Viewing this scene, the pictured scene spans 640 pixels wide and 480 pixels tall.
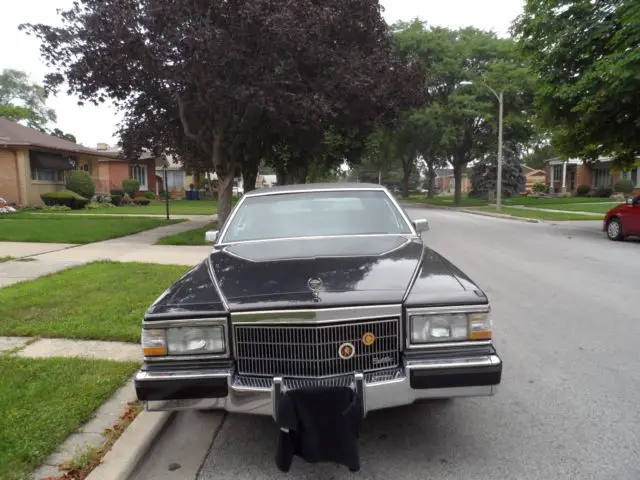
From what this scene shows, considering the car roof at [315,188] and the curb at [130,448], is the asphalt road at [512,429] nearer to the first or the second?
the curb at [130,448]

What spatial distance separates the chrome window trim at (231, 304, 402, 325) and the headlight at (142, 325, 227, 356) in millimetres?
159

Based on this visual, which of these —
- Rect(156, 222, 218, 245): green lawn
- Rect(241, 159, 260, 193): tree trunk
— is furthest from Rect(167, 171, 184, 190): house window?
Rect(156, 222, 218, 245): green lawn

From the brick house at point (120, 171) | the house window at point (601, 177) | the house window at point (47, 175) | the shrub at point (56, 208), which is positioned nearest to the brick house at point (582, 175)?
the house window at point (601, 177)

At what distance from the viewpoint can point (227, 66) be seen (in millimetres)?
12648

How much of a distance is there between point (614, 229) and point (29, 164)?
92.1ft

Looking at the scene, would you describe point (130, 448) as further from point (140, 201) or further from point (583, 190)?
point (583, 190)

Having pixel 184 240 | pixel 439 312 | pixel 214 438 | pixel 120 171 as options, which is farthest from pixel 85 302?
pixel 120 171

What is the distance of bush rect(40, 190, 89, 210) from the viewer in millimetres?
28297

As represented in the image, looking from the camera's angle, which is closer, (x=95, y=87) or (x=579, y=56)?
(x=95, y=87)

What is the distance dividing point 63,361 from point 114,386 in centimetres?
79

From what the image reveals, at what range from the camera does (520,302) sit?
710 cm

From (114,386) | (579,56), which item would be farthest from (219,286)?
(579,56)

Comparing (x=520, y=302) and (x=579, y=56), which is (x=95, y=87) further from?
(x=579, y=56)

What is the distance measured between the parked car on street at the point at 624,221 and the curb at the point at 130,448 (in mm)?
14111
